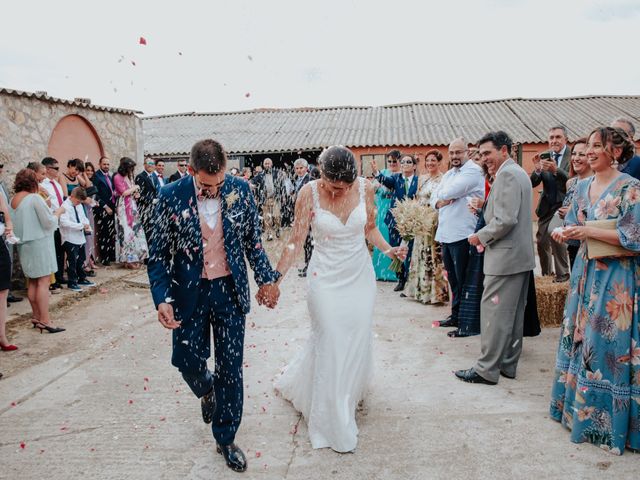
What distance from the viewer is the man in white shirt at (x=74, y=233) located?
8.61 meters

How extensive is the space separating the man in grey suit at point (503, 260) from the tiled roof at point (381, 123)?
51.3ft

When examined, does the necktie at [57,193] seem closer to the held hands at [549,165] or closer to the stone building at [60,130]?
the stone building at [60,130]

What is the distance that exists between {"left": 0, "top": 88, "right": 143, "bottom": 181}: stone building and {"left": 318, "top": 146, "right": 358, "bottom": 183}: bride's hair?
24.2 ft

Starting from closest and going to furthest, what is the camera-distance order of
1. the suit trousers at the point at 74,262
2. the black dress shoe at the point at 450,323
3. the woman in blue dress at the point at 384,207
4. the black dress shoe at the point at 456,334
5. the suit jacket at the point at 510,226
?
the suit jacket at the point at 510,226, the black dress shoe at the point at 456,334, the black dress shoe at the point at 450,323, the woman in blue dress at the point at 384,207, the suit trousers at the point at 74,262

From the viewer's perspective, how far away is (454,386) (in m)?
4.58

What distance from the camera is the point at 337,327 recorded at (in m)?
3.71

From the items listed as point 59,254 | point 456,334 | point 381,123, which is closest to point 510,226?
point 456,334

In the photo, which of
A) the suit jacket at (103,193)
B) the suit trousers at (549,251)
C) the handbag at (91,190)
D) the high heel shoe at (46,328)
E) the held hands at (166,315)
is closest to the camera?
the held hands at (166,315)

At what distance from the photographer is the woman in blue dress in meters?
8.66

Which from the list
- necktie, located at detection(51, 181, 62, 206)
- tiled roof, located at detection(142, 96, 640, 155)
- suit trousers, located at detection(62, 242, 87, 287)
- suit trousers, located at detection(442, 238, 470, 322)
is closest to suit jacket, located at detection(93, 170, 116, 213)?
necktie, located at detection(51, 181, 62, 206)

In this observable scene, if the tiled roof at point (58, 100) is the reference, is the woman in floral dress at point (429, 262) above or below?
below

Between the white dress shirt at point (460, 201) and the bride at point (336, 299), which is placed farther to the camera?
the white dress shirt at point (460, 201)

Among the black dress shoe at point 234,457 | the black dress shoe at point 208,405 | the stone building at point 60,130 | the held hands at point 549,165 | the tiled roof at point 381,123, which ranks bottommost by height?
the black dress shoe at point 234,457

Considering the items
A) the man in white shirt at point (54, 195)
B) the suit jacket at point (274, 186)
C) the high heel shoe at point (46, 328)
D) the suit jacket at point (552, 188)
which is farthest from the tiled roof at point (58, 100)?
the suit jacket at point (552, 188)
